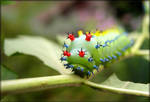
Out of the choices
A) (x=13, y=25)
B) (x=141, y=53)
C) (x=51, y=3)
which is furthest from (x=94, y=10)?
(x=141, y=53)

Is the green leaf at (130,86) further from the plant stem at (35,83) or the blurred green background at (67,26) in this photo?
the blurred green background at (67,26)

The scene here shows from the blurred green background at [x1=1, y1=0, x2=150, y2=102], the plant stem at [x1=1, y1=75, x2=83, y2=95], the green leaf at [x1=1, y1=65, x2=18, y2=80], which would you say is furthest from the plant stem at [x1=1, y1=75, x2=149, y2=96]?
the blurred green background at [x1=1, y1=0, x2=150, y2=102]

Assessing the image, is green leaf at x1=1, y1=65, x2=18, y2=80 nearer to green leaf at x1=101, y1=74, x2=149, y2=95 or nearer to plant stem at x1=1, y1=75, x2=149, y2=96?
plant stem at x1=1, y1=75, x2=149, y2=96

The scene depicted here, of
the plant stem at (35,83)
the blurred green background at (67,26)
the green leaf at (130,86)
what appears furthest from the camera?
the blurred green background at (67,26)

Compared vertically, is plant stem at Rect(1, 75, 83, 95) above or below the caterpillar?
below

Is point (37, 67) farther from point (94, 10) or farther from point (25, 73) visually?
point (94, 10)

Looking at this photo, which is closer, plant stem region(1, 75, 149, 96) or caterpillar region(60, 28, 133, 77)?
plant stem region(1, 75, 149, 96)

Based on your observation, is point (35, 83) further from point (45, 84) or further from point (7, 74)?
point (7, 74)

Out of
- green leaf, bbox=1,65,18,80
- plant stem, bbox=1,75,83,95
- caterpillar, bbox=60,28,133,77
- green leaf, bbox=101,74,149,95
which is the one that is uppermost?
caterpillar, bbox=60,28,133,77

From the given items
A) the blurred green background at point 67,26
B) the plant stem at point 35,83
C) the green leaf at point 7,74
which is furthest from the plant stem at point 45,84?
the blurred green background at point 67,26
